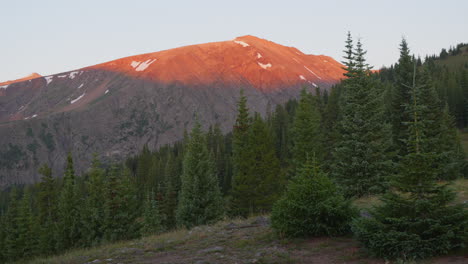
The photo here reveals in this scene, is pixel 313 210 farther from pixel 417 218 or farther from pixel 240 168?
pixel 240 168

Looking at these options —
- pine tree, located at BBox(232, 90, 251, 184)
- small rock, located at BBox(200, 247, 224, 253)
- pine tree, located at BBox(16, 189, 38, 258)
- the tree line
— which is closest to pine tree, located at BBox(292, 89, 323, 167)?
the tree line

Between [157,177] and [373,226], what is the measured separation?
3391 inches

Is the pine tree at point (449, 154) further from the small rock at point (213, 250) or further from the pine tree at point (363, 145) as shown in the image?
the small rock at point (213, 250)

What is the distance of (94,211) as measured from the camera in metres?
35.4

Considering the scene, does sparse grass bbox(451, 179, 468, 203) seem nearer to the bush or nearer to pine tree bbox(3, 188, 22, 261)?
the bush

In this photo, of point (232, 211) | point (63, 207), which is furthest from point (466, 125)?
point (63, 207)

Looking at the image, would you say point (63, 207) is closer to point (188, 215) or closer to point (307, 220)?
point (188, 215)

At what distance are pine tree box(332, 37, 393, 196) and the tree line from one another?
68 mm

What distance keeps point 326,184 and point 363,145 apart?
11441mm

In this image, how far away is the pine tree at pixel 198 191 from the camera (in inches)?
1271

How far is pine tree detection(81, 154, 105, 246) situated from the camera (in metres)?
35.4

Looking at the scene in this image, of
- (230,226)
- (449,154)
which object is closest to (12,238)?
(230,226)

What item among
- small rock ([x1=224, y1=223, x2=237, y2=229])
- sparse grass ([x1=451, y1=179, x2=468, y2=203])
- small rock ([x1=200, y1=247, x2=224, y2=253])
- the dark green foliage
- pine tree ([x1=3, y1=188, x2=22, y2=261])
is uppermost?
the dark green foliage

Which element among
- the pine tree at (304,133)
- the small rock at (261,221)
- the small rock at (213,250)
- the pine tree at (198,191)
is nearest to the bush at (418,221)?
the small rock at (213,250)
